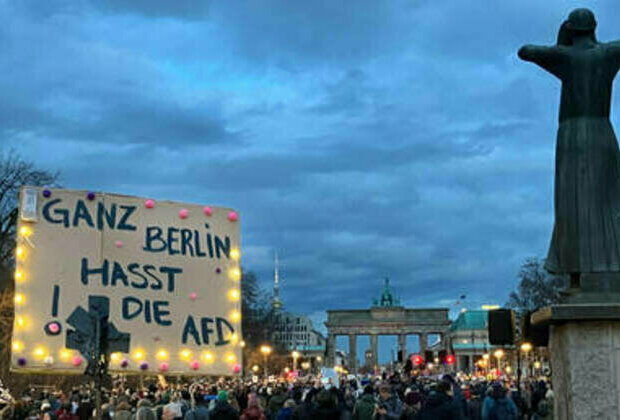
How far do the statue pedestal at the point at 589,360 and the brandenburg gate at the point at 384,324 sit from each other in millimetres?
138713

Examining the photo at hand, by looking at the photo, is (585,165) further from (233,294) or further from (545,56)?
(233,294)

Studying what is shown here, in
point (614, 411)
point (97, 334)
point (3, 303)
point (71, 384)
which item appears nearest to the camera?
point (614, 411)

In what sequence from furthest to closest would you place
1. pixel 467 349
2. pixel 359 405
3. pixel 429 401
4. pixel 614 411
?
pixel 467 349
pixel 359 405
pixel 429 401
pixel 614 411

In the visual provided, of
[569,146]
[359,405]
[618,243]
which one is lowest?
[359,405]

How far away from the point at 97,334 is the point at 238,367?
1.52 meters

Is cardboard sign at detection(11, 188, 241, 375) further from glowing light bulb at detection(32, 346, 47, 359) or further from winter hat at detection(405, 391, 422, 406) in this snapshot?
winter hat at detection(405, 391, 422, 406)

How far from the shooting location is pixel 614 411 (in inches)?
289

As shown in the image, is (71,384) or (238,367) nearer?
(238,367)

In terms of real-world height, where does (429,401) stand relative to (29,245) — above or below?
below

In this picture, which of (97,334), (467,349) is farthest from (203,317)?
(467,349)

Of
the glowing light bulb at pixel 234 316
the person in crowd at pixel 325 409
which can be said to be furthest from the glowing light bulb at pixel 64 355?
the person in crowd at pixel 325 409

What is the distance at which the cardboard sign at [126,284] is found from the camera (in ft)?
26.7

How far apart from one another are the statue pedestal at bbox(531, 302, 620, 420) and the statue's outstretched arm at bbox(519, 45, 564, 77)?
229cm

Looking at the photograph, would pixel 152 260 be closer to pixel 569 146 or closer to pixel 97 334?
pixel 97 334
